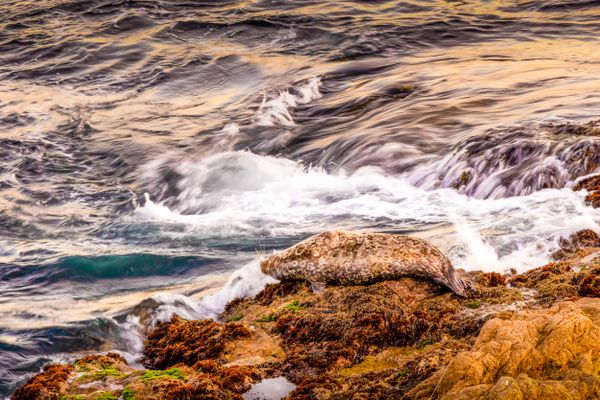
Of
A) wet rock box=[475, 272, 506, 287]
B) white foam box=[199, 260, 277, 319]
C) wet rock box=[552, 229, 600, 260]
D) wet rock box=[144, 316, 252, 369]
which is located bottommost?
white foam box=[199, 260, 277, 319]

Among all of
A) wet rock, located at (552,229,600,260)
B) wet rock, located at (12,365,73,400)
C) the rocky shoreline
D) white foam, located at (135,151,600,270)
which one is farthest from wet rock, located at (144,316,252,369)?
wet rock, located at (552,229,600,260)

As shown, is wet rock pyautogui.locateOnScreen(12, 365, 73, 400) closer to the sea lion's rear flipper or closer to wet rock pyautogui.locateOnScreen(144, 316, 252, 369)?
wet rock pyautogui.locateOnScreen(144, 316, 252, 369)

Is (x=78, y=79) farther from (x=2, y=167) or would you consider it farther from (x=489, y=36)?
(x=489, y=36)

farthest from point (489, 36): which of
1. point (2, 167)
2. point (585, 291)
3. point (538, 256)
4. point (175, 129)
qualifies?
point (585, 291)

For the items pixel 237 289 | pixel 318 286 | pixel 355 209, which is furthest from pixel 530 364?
pixel 355 209

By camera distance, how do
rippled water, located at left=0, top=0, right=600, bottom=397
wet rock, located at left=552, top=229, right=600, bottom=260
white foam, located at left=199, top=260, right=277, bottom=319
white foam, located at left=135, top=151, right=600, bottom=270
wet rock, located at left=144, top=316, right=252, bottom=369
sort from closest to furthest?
wet rock, located at left=144, top=316, right=252, bottom=369, wet rock, located at left=552, top=229, right=600, bottom=260, white foam, located at left=199, top=260, right=277, bottom=319, white foam, located at left=135, top=151, right=600, bottom=270, rippled water, located at left=0, top=0, right=600, bottom=397

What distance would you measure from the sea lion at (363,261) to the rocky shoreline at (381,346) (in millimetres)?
116

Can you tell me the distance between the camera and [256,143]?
60.2 ft

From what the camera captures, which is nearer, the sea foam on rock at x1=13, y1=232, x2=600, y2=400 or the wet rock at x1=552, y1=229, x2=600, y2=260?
the sea foam on rock at x1=13, y1=232, x2=600, y2=400

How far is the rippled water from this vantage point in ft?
37.3

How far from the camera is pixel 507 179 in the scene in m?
13.1

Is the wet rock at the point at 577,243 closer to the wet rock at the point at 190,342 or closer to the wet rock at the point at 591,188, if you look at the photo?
the wet rock at the point at 591,188

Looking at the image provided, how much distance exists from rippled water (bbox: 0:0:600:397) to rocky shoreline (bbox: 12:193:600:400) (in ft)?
3.50

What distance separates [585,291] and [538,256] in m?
2.14
